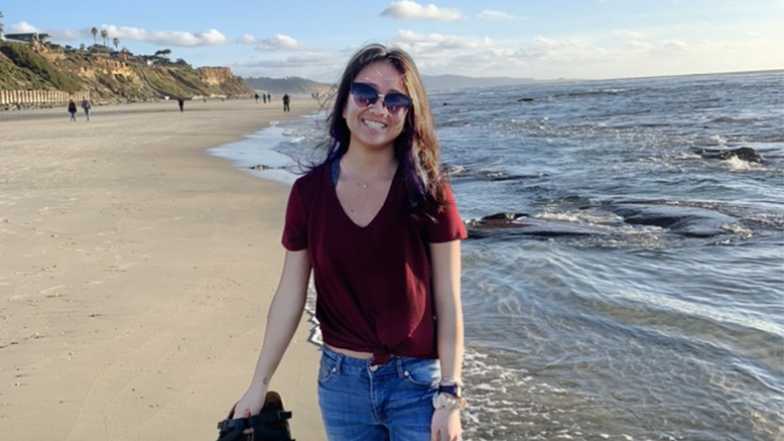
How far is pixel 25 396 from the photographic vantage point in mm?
4191

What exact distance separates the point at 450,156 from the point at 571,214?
33.9ft

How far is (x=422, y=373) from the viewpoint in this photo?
6.88 feet

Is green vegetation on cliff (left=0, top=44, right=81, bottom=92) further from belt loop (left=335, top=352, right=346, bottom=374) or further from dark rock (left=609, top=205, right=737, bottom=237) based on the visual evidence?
belt loop (left=335, top=352, right=346, bottom=374)

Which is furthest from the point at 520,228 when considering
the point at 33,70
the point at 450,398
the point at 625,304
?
the point at 33,70

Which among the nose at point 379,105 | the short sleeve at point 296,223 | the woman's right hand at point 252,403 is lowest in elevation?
the woman's right hand at point 252,403

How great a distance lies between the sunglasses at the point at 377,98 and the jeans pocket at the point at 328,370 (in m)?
0.79

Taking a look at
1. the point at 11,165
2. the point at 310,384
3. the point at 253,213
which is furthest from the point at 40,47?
the point at 310,384

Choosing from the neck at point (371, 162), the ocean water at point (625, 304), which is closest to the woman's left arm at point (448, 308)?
the neck at point (371, 162)

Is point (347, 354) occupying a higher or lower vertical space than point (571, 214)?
higher

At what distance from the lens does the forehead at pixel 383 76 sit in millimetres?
2115

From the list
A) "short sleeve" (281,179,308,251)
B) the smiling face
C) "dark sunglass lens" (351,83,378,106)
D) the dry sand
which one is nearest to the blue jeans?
"short sleeve" (281,179,308,251)

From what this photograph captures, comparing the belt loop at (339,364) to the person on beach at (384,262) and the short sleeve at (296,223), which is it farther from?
the short sleeve at (296,223)

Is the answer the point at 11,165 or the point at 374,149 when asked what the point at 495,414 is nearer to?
the point at 374,149

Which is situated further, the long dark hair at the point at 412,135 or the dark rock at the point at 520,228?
the dark rock at the point at 520,228
